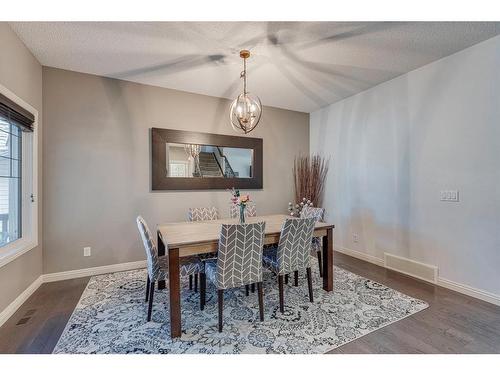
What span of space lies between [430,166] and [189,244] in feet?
9.67

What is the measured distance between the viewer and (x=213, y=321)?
2115 millimetres

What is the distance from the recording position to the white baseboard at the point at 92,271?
3003mm

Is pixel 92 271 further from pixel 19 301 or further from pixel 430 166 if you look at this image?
pixel 430 166

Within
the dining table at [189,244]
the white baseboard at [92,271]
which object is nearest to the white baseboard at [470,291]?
the dining table at [189,244]

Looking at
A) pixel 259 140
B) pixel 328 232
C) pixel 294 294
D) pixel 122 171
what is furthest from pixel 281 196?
pixel 122 171

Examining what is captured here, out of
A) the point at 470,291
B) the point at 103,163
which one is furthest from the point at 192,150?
the point at 470,291

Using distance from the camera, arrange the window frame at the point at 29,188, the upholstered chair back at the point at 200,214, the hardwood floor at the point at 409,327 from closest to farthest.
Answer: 1. the hardwood floor at the point at 409,327
2. the window frame at the point at 29,188
3. the upholstered chair back at the point at 200,214

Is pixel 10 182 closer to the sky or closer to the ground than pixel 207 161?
closer to the ground

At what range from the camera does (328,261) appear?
2697 millimetres

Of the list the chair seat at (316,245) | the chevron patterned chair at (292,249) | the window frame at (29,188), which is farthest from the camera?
the chair seat at (316,245)

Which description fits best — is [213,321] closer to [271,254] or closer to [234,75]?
[271,254]

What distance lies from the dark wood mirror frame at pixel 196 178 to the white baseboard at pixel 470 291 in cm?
284

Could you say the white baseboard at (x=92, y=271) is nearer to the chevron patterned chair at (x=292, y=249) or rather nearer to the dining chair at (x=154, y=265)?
the dining chair at (x=154, y=265)
